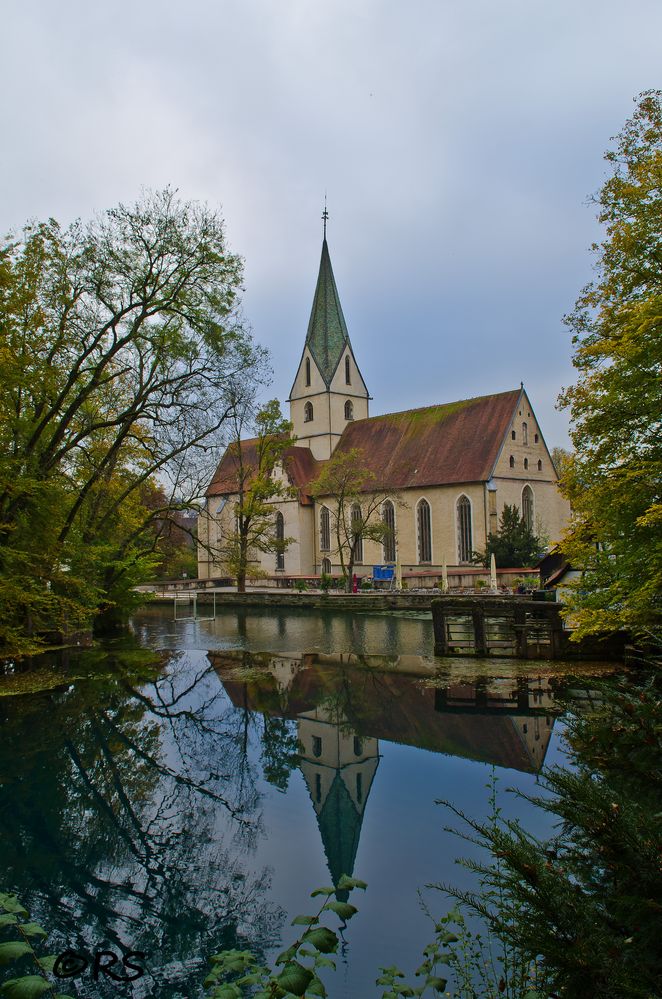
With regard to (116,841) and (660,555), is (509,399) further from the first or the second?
(116,841)

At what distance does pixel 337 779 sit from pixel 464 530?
3144cm

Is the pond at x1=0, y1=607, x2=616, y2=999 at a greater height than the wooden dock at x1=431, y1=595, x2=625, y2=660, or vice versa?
the wooden dock at x1=431, y1=595, x2=625, y2=660

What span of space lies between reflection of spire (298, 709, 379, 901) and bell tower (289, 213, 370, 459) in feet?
131

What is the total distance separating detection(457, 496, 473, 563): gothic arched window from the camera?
39.4m

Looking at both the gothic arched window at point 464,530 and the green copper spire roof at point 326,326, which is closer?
the gothic arched window at point 464,530

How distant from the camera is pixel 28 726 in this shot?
11789 mm

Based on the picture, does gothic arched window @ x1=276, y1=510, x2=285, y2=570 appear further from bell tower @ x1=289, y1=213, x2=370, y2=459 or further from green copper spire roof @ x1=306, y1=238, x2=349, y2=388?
green copper spire roof @ x1=306, y1=238, x2=349, y2=388

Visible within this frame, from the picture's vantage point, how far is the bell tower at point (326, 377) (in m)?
50.9

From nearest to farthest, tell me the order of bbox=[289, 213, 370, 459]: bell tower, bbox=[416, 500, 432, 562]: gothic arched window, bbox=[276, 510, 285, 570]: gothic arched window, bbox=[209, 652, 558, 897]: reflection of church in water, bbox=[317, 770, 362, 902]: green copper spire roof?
bbox=[317, 770, 362, 902]: green copper spire roof
bbox=[209, 652, 558, 897]: reflection of church in water
bbox=[416, 500, 432, 562]: gothic arched window
bbox=[276, 510, 285, 570]: gothic arched window
bbox=[289, 213, 370, 459]: bell tower

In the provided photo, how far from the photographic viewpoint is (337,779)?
9.07m

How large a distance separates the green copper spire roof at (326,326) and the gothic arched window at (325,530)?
9.15m

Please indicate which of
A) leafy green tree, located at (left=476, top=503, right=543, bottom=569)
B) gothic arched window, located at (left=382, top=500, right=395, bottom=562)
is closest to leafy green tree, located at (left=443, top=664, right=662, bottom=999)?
leafy green tree, located at (left=476, top=503, right=543, bottom=569)

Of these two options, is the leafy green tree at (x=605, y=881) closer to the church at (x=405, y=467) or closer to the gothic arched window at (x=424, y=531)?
the church at (x=405, y=467)

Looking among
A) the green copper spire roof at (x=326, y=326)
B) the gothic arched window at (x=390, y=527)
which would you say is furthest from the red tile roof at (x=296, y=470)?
the gothic arched window at (x=390, y=527)
